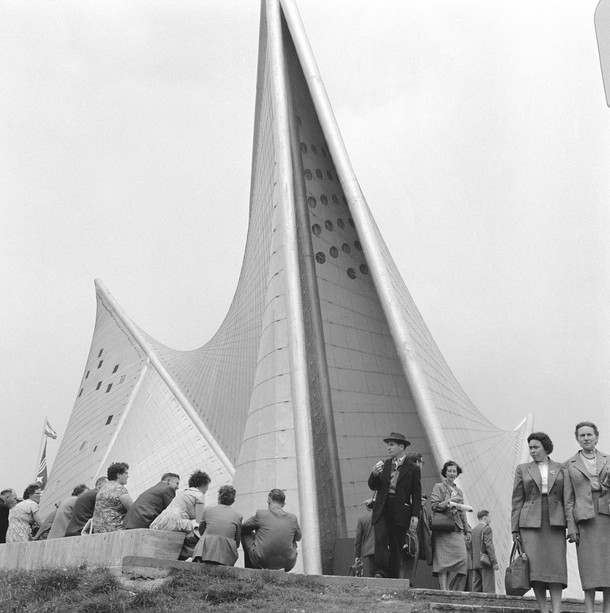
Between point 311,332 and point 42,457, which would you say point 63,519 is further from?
point 42,457

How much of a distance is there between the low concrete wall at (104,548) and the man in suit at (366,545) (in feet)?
6.39

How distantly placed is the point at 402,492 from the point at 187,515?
1.80 metres

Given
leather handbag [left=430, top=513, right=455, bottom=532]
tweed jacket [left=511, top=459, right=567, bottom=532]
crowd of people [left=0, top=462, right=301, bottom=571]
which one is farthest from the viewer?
leather handbag [left=430, top=513, right=455, bottom=532]

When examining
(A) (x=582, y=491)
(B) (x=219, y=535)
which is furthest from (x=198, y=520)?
(A) (x=582, y=491)

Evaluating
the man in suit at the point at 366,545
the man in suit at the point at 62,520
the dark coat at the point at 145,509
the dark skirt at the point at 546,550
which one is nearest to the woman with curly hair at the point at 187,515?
the dark coat at the point at 145,509

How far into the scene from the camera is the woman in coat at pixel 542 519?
18.6 ft

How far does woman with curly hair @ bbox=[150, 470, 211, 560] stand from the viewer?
23.0 feet

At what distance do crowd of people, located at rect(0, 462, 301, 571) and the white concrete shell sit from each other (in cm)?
319

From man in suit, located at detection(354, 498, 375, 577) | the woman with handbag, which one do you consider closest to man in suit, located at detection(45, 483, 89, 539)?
man in suit, located at detection(354, 498, 375, 577)

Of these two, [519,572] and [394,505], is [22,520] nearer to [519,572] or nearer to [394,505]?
[394,505]

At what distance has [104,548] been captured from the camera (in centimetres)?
690

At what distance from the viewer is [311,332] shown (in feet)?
44.5

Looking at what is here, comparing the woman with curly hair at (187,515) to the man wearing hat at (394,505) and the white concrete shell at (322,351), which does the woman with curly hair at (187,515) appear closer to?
the man wearing hat at (394,505)

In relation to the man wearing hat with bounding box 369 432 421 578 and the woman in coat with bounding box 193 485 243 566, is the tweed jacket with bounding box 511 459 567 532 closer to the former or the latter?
the man wearing hat with bounding box 369 432 421 578
